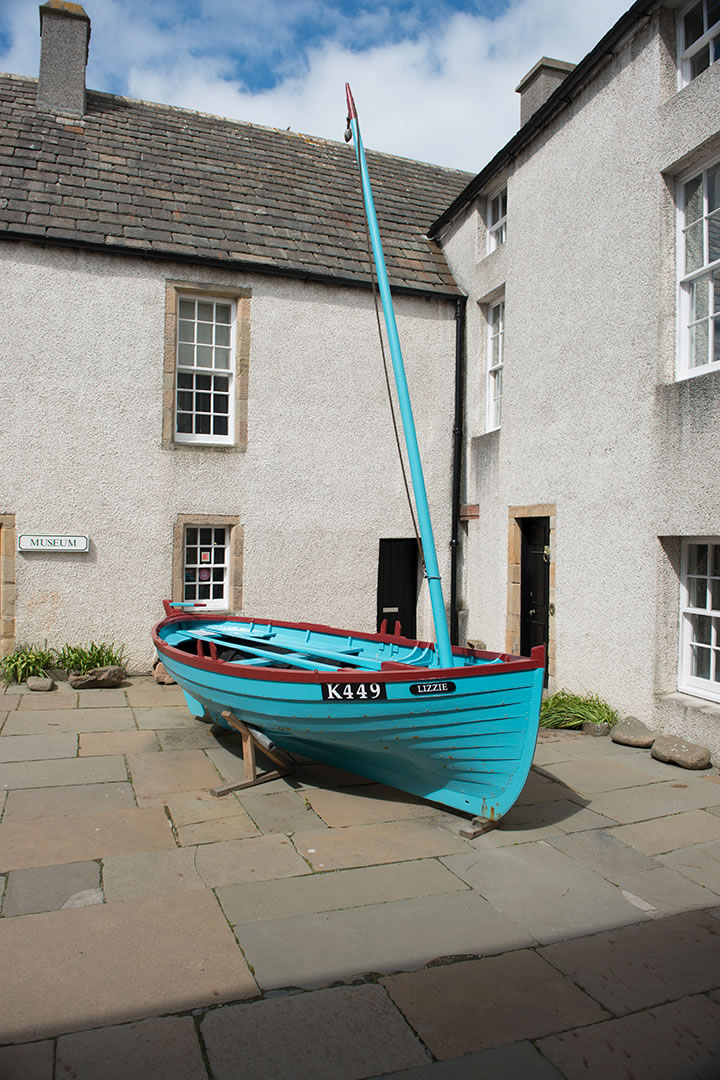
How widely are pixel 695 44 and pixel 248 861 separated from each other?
27.6ft

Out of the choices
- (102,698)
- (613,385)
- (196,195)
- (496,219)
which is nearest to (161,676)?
(102,698)

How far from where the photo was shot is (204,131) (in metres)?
13.8

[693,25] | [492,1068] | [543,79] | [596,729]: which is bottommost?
[492,1068]

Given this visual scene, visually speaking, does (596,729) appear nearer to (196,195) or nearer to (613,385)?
(613,385)

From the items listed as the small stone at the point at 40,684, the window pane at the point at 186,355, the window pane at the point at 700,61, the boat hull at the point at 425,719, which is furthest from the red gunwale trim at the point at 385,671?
the window pane at the point at 700,61

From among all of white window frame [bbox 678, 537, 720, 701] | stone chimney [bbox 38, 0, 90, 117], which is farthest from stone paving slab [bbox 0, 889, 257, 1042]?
stone chimney [bbox 38, 0, 90, 117]

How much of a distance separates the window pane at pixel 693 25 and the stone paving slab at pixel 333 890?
8114mm

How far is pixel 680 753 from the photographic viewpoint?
23.9ft

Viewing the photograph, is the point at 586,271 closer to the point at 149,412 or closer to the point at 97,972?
the point at 149,412

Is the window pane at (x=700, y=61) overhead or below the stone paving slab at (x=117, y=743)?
overhead

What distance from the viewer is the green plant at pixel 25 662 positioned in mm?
10172

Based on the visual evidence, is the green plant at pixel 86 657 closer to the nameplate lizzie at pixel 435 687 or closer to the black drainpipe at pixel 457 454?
the black drainpipe at pixel 457 454

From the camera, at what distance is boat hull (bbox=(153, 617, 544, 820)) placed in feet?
17.5

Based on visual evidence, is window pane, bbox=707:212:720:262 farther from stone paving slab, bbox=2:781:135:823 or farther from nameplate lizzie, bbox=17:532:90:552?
nameplate lizzie, bbox=17:532:90:552
